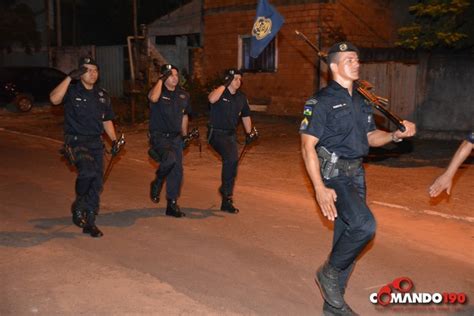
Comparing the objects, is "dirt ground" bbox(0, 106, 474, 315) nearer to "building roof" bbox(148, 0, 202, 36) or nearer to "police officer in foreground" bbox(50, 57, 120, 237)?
"police officer in foreground" bbox(50, 57, 120, 237)

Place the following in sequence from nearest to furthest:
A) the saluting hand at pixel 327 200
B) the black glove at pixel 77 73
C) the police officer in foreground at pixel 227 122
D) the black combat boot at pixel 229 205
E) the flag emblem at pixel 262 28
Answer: the saluting hand at pixel 327 200 → the black glove at pixel 77 73 → the police officer in foreground at pixel 227 122 → the black combat boot at pixel 229 205 → the flag emblem at pixel 262 28

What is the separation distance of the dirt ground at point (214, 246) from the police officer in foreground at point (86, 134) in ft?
1.04

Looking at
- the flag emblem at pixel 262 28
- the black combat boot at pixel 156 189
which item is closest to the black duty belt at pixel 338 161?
the black combat boot at pixel 156 189

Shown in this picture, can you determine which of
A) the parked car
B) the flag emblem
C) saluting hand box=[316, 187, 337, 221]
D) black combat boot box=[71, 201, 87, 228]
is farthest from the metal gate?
saluting hand box=[316, 187, 337, 221]

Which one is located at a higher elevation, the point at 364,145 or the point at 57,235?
the point at 364,145

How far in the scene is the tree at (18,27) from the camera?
29.8 meters

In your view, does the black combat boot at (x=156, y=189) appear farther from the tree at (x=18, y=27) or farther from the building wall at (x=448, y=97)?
the tree at (x=18, y=27)

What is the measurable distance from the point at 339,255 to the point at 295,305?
2.20 feet

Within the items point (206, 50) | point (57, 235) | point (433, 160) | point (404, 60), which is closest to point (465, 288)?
point (57, 235)

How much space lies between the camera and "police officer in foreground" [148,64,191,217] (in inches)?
293

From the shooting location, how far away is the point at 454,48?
14531 mm

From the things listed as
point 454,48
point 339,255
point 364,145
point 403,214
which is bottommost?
point 403,214

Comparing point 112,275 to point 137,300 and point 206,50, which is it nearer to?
point 137,300

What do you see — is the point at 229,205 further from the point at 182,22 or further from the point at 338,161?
the point at 182,22
